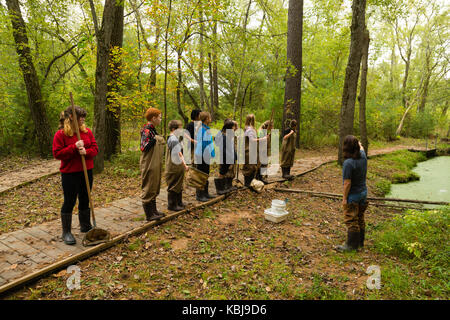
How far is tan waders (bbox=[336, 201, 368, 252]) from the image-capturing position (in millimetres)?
4117

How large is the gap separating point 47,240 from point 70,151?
4.93 ft

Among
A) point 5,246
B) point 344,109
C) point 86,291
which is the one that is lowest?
point 86,291

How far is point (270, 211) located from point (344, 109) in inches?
252

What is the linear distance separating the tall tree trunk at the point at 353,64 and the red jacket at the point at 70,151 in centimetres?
911

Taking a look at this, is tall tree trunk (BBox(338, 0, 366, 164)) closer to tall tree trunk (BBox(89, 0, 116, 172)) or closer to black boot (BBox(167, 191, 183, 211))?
black boot (BBox(167, 191, 183, 211))

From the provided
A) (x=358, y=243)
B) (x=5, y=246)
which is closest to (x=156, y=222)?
(x=5, y=246)

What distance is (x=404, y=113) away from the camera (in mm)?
23172

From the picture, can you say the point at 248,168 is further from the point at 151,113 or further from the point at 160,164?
the point at 151,113

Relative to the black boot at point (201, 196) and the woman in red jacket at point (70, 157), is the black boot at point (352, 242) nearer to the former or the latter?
the black boot at point (201, 196)

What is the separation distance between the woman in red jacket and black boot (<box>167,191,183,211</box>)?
1.64 m

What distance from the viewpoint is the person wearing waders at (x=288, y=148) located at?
767 cm

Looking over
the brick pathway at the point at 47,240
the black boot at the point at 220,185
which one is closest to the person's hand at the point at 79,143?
the brick pathway at the point at 47,240

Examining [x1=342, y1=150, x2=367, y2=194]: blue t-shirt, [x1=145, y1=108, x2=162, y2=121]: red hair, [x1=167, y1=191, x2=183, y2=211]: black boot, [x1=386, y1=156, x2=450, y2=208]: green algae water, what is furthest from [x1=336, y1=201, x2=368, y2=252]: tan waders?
[x1=386, y1=156, x2=450, y2=208]: green algae water
